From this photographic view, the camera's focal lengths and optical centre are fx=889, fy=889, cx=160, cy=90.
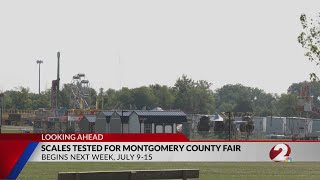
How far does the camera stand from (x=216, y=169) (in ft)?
104

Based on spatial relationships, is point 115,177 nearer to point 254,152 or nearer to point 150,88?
point 254,152

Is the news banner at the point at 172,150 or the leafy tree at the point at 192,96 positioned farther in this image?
the leafy tree at the point at 192,96

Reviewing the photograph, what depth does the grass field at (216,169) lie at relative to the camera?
2739cm

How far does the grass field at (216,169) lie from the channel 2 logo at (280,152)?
1.81ft

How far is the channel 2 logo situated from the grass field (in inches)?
21.7

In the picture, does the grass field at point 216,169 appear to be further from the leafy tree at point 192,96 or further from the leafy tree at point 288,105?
the leafy tree at point 288,105

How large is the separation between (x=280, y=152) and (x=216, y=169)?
421 cm

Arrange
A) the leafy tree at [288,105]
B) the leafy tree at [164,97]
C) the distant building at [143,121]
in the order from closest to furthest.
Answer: the distant building at [143,121] < the leafy tree at [164,97] < the leafy tree at [288,105]

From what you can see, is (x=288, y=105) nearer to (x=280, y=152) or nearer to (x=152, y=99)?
(x=152, y=99)

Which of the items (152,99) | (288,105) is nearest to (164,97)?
(152,99)

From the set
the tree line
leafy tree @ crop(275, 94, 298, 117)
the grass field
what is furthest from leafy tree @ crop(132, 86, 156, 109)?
the grass field

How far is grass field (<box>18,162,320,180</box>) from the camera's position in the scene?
27.4 metres

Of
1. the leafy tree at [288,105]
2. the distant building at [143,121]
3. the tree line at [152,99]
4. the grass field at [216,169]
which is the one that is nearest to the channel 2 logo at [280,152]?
the grass field at [216,169]

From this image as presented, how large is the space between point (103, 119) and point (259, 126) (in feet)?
87.8
